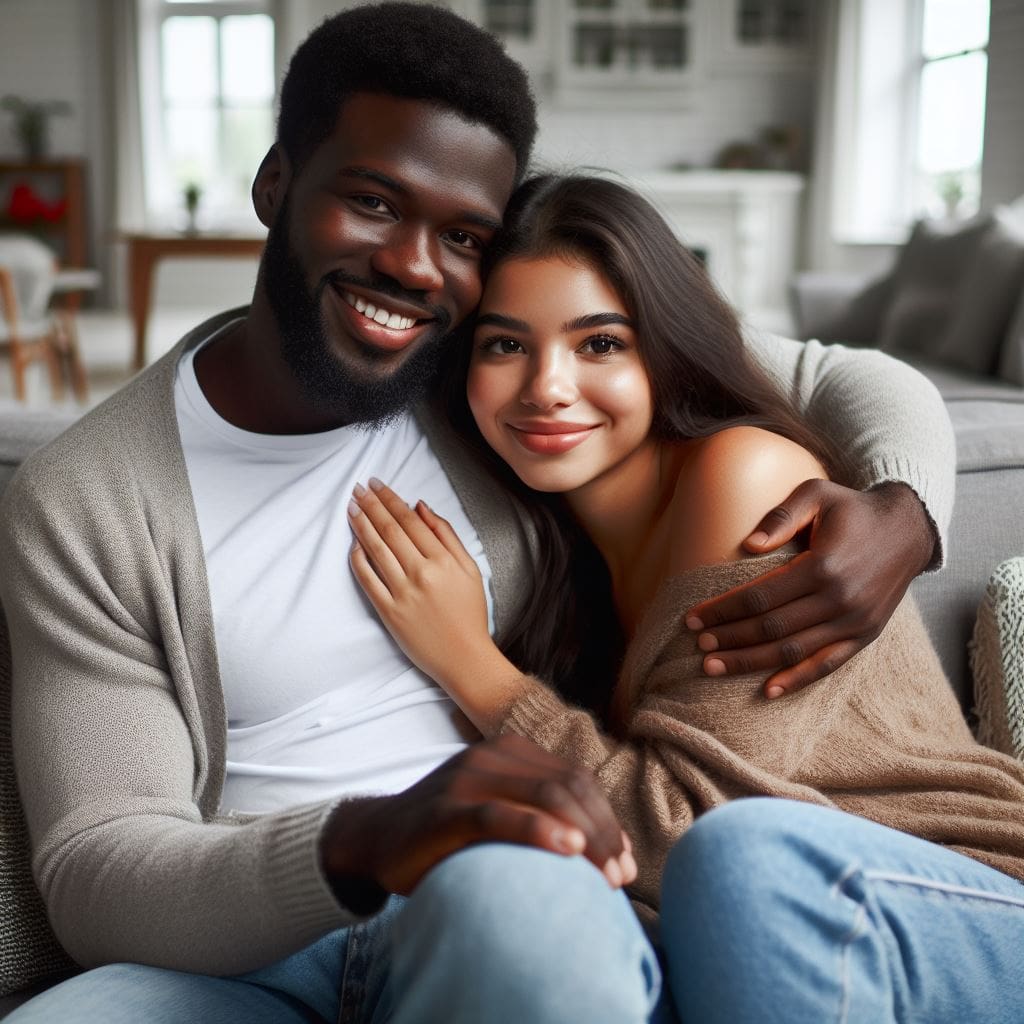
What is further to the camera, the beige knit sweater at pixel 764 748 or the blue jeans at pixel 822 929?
the beige knit sweater at pixel 764 748

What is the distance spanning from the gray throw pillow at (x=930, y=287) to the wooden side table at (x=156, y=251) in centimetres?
295

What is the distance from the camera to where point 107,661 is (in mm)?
1082

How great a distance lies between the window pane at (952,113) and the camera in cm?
635

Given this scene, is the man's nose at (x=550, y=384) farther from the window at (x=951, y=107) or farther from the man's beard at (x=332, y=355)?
the window at (x=951, y=107)

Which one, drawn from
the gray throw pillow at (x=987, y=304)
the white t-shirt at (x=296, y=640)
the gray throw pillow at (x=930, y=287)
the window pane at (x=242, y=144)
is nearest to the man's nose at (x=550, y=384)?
the white t-shirt at (x=296, y=640)

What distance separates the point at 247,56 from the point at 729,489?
841cm

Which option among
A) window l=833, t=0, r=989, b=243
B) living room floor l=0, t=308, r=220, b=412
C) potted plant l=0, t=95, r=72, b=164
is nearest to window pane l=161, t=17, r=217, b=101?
potted plant l=0, t=95, r=72, b=164

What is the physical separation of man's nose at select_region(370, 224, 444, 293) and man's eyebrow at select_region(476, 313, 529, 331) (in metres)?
0.07

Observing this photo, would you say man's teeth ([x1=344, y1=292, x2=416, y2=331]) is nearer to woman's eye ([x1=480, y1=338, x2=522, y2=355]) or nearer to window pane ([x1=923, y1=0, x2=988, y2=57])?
woman's eye ([x1=480, y1=338, x2=522, y2=355])

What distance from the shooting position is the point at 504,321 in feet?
3.97

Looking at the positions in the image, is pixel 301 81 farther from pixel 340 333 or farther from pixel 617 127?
pixel 617 127

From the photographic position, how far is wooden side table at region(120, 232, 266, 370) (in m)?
5.75

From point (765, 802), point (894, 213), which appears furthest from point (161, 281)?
point (765, 802)

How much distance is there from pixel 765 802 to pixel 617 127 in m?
7.77
